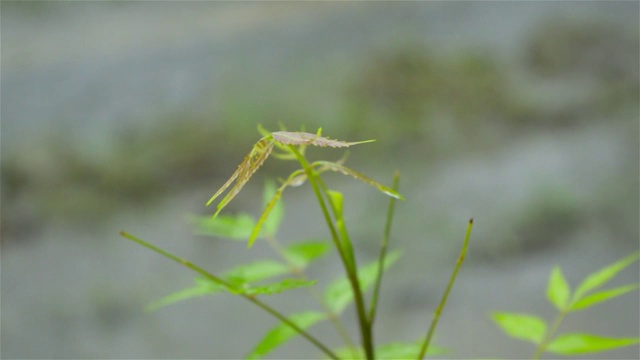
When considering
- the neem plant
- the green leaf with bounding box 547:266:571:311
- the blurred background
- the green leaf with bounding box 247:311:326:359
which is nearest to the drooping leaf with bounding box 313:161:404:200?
the neem plant

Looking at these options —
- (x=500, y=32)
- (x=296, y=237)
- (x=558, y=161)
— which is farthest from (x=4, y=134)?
(x=558, y=161)

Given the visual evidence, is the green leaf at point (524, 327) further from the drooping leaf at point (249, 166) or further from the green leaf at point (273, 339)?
the drooping leaf at point (249, 166)

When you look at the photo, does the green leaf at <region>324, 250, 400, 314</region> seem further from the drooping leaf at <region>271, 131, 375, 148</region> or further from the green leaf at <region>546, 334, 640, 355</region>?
the drooping leaf at <region>271, 131, 375, 148</region>

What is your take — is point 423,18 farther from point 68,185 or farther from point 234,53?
point 68,185

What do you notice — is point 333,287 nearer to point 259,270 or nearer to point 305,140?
point 259,270

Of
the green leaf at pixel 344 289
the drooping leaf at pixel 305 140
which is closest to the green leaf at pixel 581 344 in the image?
the green leaf at pixel 344 289
